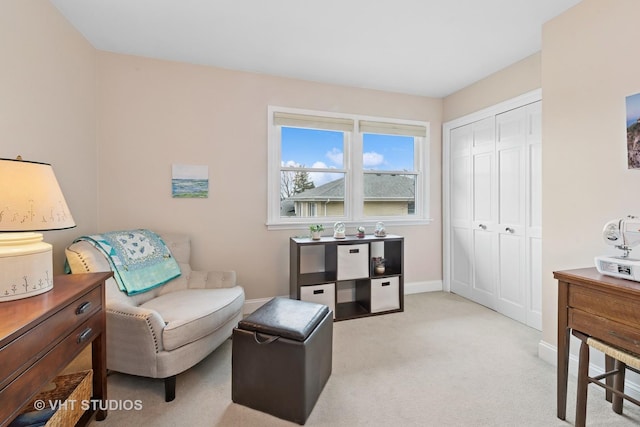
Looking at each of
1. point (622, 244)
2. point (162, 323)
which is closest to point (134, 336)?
point (162, 323)

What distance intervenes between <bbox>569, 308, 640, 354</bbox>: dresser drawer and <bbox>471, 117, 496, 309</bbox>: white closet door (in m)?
1.71

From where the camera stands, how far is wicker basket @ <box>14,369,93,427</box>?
4.30ft

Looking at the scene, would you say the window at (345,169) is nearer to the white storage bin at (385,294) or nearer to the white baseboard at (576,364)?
the white storage bin at (385,294)

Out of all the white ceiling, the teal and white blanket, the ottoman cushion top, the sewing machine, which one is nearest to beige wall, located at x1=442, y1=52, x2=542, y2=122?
the white ceiling

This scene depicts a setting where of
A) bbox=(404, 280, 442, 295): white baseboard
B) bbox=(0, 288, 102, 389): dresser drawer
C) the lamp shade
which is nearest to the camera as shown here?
bbox=(0, 288, 102, 389): dresser drawer

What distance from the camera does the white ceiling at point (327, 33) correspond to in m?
2.07

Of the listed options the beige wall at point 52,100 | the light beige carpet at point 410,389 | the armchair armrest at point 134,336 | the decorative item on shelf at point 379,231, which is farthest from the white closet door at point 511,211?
the beige wall at point 52,100

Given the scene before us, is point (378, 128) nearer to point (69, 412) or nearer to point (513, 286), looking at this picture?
point (513, 286)

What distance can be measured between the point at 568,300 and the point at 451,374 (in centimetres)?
88

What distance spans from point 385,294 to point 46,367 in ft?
8.80

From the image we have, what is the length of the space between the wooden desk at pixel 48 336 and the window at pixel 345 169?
178 centimetres

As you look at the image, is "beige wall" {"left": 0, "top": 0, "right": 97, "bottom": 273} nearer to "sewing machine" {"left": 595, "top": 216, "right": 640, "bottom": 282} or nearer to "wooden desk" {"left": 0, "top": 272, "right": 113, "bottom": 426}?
"wooden desk" {"left": 0, "top": 272, "right": 113, "bottom": 426}

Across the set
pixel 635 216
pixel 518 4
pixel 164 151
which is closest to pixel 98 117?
pixel 164 151

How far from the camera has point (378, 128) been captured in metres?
3.54
